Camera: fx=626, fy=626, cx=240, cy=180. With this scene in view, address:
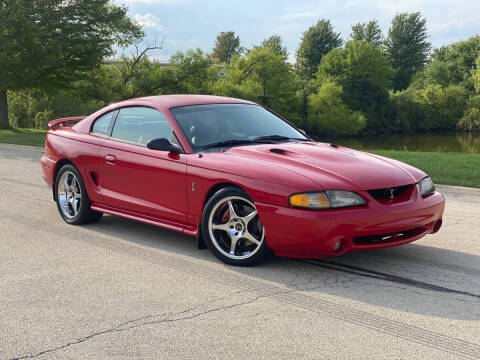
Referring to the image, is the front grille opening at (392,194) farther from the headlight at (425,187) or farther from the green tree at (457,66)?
the green tree at (457,66)

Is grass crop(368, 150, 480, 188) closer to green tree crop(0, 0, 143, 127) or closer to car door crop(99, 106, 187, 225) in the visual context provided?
car door crop(99, 106, 187, 225)

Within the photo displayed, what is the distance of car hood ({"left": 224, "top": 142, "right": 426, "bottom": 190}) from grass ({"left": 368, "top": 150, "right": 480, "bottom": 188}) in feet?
18.7

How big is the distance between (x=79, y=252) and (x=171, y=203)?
990mm

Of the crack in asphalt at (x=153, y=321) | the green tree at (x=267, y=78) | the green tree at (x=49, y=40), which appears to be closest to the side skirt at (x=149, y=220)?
the crack in asphalt at (x=153, y=321)

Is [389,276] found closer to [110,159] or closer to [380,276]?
[380,276]

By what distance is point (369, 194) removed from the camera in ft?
16.4

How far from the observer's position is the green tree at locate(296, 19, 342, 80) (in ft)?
324

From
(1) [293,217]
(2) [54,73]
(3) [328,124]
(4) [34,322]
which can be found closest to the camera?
(4) [34,322]

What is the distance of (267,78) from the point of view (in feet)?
218

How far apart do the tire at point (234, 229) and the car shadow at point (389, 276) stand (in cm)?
12

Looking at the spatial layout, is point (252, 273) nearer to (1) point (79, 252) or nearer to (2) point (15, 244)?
(1) point (79, 252)

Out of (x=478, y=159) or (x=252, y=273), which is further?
(x=478, y=159)

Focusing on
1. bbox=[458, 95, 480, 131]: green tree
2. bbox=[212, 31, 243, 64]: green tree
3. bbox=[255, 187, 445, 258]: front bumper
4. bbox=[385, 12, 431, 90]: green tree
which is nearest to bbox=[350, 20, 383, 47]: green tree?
bbox=[385, 12, 431, 90]: green tree

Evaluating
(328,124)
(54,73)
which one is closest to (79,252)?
(54,73)
